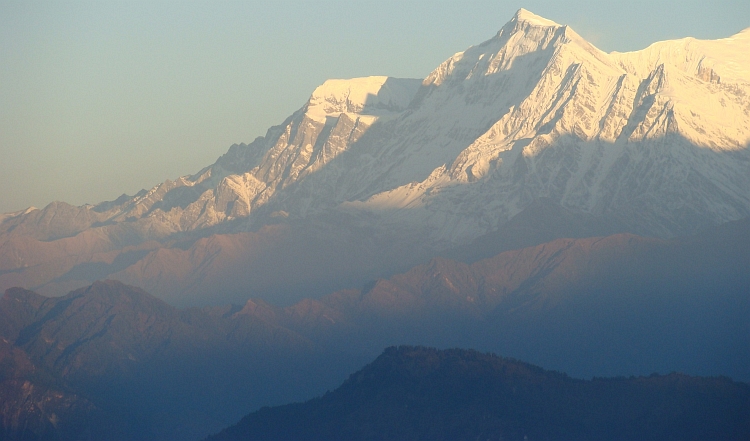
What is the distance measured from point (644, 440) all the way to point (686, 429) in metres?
4.44

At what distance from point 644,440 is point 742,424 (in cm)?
983

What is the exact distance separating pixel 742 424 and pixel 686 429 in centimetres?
570

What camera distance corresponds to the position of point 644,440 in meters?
199

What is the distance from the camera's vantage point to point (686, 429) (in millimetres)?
199875

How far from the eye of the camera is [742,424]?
198 meters
